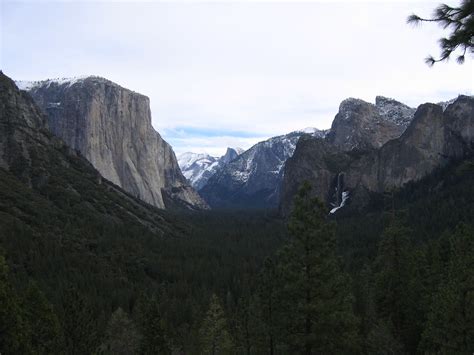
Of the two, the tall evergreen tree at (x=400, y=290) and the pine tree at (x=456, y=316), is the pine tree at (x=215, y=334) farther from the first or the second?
the pine tree at (x=456, y=316)

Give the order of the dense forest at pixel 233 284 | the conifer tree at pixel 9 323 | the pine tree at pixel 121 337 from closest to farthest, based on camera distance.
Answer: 1. the conifer tree at pixel 9 323
2. the dense forest at pixel 233 284
3. the pine tree at pixel 121 337

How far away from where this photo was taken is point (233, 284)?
4264 inches

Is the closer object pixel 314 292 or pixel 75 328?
pixel 314 292

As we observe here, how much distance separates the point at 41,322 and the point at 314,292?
18.5 meters

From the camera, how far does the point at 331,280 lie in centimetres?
2514

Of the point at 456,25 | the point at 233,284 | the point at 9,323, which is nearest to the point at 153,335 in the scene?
the point at 9,323

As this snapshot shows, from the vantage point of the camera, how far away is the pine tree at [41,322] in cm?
3075

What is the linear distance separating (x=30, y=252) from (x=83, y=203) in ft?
169

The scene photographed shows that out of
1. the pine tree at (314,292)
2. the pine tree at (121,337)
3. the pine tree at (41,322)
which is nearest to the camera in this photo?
the pine tree at (314,292)

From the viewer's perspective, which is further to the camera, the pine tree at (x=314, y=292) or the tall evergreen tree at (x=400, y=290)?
the tall evergreen tree at (x=400, y=290)

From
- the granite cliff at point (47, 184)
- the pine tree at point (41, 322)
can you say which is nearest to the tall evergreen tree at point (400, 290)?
the pine tree at point (41, 322)

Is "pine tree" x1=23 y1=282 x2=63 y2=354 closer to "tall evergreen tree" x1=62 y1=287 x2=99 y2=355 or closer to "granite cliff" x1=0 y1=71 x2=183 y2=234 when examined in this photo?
"tall evergreen tree" x1=62 y1=287 x2=99 y2=355

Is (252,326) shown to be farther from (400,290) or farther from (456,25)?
(456,25)

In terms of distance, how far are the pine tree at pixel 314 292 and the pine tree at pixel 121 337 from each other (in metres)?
36.5
